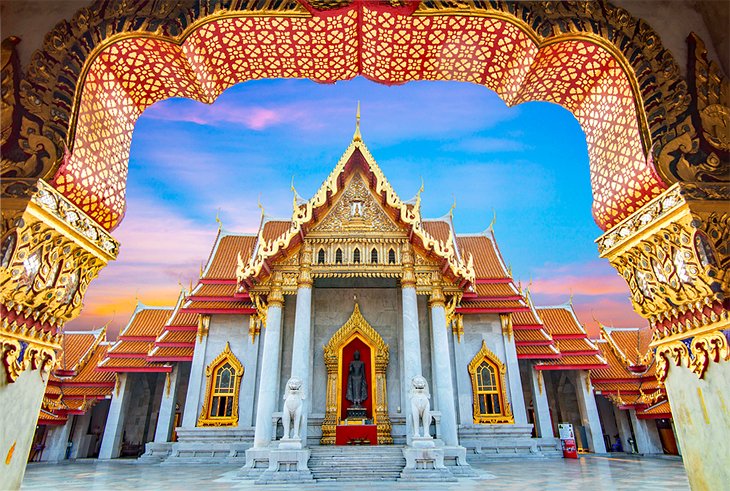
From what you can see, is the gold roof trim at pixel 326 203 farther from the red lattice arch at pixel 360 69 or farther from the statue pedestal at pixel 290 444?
the red lattice arch at pixel 360 69

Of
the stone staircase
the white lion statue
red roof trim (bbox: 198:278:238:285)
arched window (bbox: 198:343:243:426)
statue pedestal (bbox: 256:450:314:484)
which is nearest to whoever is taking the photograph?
statue pedestal (bbox: 256:450:314:484)

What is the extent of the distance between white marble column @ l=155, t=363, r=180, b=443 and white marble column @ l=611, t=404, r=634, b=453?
1910 centimetres

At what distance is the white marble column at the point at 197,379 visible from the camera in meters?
13.2

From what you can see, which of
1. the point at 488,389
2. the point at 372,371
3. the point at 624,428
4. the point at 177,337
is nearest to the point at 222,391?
the point at 177,337

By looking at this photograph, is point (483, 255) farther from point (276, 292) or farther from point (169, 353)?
point (169, 353)

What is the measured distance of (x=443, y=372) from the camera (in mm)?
10531

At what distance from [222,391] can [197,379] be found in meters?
0.91

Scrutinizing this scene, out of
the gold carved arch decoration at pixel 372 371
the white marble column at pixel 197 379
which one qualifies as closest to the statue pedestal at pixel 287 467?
the gold carved arch decoration at pixel 372 371

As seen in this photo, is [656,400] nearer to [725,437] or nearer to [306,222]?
[306,222]

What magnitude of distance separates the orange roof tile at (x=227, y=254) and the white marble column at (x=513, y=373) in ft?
32.1

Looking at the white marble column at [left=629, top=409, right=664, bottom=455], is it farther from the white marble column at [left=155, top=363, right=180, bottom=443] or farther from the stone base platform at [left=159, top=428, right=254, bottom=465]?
the white marble column at [left=155, top=363, right=180, bottom=443]

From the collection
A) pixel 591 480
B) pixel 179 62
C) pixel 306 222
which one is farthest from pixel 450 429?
pixel 179 62

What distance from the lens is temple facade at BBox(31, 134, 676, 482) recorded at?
10.5m

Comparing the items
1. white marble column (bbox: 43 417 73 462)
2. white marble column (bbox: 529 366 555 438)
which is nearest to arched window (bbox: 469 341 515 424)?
white marble column (bbox: 529 366 555 438)
